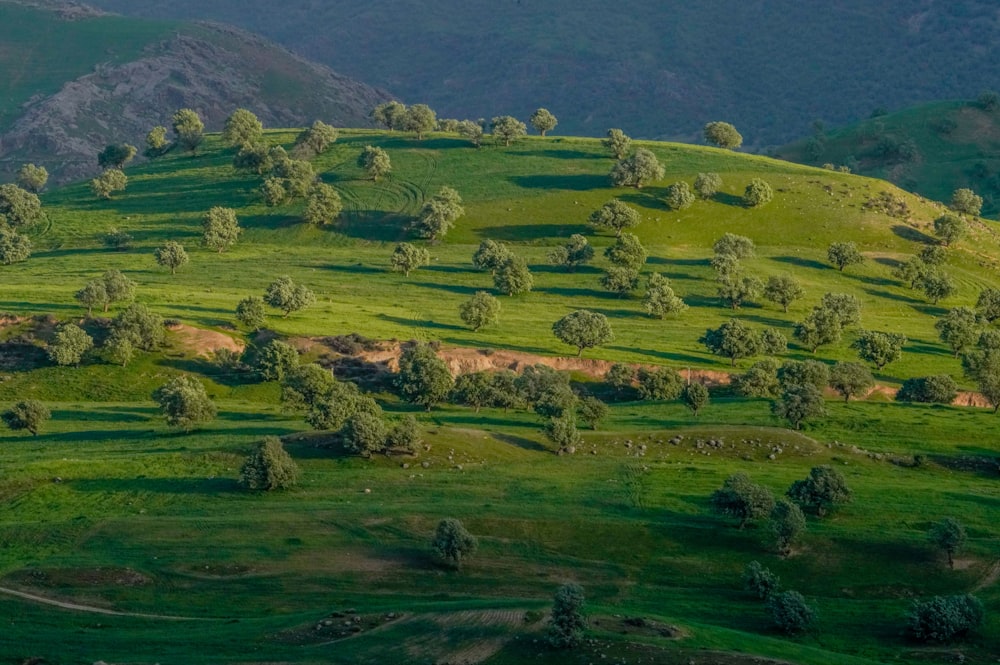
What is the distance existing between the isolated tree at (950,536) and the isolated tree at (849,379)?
4374 cm

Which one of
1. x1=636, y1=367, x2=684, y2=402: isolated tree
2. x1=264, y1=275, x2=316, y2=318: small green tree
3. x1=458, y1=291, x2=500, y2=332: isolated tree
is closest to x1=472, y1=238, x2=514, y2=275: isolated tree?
x1=458, y1=291, x2=500, y2=332: isolated tree

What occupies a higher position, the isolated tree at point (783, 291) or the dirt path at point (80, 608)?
the isolated tree at point (783, 291)

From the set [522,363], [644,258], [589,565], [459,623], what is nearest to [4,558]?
[459,623]

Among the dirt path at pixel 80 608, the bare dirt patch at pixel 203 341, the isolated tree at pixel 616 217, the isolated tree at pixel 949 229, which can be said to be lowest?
the dirt path at pixel 80 608

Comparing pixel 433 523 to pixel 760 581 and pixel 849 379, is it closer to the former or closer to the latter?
pixel 760 581

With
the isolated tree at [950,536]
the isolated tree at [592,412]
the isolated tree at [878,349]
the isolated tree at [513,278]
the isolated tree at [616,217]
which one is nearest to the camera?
the isolated tree at [950,536]

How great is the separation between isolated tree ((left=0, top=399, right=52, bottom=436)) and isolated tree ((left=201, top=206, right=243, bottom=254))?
276 feet

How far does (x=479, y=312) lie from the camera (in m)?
148

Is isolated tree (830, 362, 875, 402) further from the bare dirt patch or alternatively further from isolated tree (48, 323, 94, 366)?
isolated tree (48, 323, 94, 366)

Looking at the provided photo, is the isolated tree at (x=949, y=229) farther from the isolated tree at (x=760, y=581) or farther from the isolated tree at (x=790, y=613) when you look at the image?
the isolated tree at (x=790, y=613)

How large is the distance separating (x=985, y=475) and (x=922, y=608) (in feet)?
108

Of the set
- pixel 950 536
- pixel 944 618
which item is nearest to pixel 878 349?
pixel 950 536

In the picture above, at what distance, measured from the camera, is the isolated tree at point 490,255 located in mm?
179625

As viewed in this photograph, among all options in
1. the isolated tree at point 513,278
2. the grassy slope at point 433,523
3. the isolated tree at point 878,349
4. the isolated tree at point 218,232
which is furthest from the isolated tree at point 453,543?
the isolated tree at point 218,232
